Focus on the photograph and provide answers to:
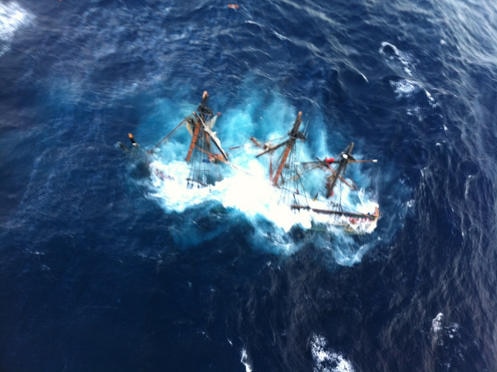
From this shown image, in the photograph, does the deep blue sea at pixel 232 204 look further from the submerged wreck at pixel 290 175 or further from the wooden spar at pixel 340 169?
the wooden spar at pixel 340 169

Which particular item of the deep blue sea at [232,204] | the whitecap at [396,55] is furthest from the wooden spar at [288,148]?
the whitecap at [396,55]

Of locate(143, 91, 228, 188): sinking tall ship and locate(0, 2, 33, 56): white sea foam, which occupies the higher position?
locate(0, 2, 33, 56): white sea foam

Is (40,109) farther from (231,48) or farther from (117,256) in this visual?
(231,48)

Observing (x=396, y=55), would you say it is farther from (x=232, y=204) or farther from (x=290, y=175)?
(x=232, y=204)

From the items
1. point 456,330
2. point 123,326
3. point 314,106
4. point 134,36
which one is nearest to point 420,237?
point 456,330

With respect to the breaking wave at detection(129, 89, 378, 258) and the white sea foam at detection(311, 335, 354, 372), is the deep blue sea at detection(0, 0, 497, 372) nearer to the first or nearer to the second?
the white sea foam at detection(311, 335, 354, 372)

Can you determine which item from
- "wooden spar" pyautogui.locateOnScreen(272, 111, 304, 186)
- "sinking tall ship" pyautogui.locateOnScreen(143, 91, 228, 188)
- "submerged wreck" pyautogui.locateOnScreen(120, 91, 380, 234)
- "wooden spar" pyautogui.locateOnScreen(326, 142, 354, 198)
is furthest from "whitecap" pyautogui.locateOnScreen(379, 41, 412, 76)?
"sinking tall ship" pyautogui.locateOnScreen(143, 91, 228, 188)

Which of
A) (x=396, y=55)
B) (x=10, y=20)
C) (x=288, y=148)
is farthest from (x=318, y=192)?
(x=10, y=20)
